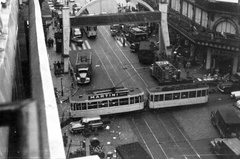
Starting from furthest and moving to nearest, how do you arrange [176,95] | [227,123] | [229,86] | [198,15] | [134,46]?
[134,46], [198,15], [229,86], [176,95], [227,123]

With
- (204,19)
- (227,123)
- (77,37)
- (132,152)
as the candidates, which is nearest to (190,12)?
(204,19)

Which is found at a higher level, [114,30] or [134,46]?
[114,30]

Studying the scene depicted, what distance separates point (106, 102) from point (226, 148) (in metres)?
7.35

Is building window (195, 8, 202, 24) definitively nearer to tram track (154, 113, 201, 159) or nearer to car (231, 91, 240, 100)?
car (231, 91, 240, 100)

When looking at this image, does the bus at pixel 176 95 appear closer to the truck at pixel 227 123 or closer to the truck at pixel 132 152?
the truck at pixel 227 123

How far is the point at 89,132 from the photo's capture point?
20.1 meters

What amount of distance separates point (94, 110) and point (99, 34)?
2062cm

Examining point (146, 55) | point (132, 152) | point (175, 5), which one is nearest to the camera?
point (132, 152)

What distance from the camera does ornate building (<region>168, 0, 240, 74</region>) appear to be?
94.5 feet

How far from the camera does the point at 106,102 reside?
21703 mm

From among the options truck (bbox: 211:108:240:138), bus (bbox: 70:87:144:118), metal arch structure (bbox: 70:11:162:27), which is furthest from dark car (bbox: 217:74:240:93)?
metal arch structure (bbox: 70:11:162:27)

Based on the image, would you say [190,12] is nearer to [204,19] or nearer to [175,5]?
[204,19]

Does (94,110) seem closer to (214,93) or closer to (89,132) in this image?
(89,132)

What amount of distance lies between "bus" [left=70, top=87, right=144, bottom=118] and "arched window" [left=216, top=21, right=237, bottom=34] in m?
12.2
